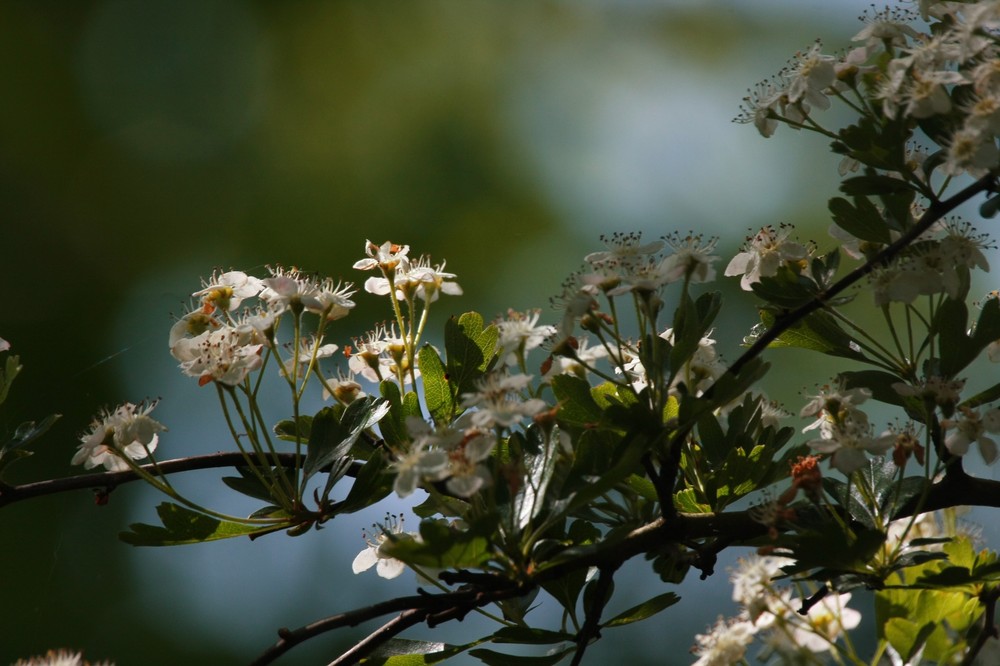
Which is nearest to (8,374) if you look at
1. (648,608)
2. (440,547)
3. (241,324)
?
(241,324)

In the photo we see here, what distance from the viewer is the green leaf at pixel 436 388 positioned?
92 cm

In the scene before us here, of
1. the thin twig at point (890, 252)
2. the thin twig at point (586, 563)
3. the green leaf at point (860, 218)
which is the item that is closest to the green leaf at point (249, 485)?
the thin twig at point (586, 563)

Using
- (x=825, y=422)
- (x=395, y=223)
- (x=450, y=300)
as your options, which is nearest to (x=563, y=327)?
(x=825, y=422)

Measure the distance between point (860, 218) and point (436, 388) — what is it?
41cm

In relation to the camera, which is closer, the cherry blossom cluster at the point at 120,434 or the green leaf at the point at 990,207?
the green leaf at the point at 990,207

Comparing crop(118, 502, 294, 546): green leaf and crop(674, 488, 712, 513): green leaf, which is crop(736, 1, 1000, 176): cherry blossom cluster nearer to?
crop(674, 488, 712, 513): green leaf

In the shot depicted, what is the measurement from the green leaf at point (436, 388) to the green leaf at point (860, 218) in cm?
38

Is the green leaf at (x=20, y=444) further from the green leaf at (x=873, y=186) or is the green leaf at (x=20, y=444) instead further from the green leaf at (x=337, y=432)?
the green leaf at (x=873, y=186)

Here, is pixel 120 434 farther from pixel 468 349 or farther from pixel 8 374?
pixel 468 349

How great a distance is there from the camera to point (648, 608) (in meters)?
0.85

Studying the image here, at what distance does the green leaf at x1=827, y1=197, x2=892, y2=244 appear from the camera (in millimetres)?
817

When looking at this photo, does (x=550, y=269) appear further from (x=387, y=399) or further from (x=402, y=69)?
(x=387, y=399)

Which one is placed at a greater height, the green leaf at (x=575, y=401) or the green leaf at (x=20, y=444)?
the green leaf at (x=20, y=444)

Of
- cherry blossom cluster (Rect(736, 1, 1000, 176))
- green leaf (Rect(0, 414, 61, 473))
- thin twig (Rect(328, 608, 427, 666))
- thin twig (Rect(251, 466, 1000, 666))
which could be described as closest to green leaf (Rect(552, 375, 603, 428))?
thin twig (Rect(251, 466, 1000, 666))
